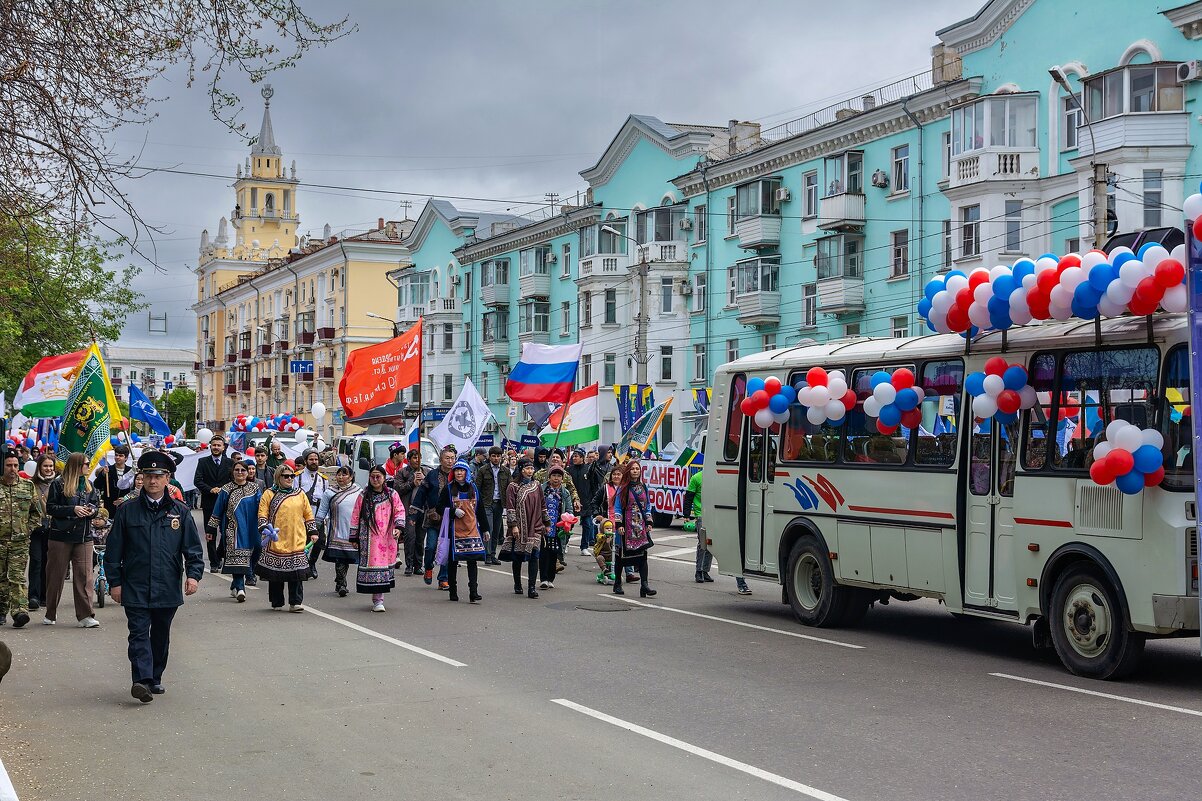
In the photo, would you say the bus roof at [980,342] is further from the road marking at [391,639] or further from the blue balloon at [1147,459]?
the road marking at [391,639]

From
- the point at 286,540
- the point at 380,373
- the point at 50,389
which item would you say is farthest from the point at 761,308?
the point at 286,540

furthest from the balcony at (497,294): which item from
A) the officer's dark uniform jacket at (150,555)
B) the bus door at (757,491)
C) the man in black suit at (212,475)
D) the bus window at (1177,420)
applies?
the bus window at (1177,420)

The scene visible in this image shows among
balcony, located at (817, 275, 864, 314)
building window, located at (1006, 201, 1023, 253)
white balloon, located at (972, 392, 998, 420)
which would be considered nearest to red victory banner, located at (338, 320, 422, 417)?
white balloon, located at (972, 392, 998, 420)

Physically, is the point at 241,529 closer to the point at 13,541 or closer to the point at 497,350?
the point at 13,541

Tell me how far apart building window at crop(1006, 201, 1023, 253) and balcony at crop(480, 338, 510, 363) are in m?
35.4

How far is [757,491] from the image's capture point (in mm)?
16047

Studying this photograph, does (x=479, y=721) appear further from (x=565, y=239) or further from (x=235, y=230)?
(x=235, y=230)

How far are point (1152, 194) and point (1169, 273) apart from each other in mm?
24439

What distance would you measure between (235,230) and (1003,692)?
115m

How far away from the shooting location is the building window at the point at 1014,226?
36844 mm

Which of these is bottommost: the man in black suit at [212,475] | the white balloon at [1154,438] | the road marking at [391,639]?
the road marking at [391,639]

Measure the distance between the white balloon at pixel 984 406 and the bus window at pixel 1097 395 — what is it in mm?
578

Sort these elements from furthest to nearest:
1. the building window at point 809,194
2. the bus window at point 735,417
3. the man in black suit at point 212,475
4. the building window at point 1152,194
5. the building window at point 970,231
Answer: the building window at point 809,194 → the building window at point 970,231 → the building window at point 1152,194 → the man in black suit at point 212,475 → the bus window at point 735,417

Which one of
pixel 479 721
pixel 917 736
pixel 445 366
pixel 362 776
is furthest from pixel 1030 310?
pixel 445 366
